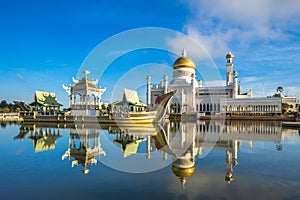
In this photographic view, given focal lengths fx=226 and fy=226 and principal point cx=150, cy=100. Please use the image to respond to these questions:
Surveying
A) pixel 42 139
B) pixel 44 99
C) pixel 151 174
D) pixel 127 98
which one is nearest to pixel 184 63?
pixel 127 98

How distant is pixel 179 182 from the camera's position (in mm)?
5289

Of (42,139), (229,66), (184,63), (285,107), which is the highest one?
(184,63)

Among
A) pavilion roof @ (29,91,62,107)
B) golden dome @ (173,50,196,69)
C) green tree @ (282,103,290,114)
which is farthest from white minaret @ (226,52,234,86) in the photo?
pavilion roof @ (29,91,62,107)

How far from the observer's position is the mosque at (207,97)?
132 ft

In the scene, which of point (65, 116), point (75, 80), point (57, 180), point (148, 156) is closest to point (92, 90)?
point (75, 80)

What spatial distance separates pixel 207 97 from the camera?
45344 millimetres

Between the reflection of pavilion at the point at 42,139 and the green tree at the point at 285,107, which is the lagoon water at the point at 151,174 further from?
the green tree at the point at 285,107

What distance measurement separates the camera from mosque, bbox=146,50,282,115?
132 ft

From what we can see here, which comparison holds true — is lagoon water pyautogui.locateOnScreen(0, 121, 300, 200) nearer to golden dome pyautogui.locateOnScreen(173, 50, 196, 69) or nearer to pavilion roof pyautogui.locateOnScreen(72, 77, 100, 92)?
pavilion roof pyautogui.locateOnScreen(72, 77, 100, 92)

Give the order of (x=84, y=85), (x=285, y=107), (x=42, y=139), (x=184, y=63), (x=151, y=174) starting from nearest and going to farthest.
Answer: (x=151, y=174)
(x=42, y=139)
(x=84, y=85)
(x=285, y=107)
(x=184, y=63)

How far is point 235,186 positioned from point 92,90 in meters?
26.3

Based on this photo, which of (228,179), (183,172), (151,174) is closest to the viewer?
(228,179)

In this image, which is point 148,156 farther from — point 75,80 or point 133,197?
point 75,80

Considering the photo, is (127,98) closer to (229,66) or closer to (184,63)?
(184,63)
